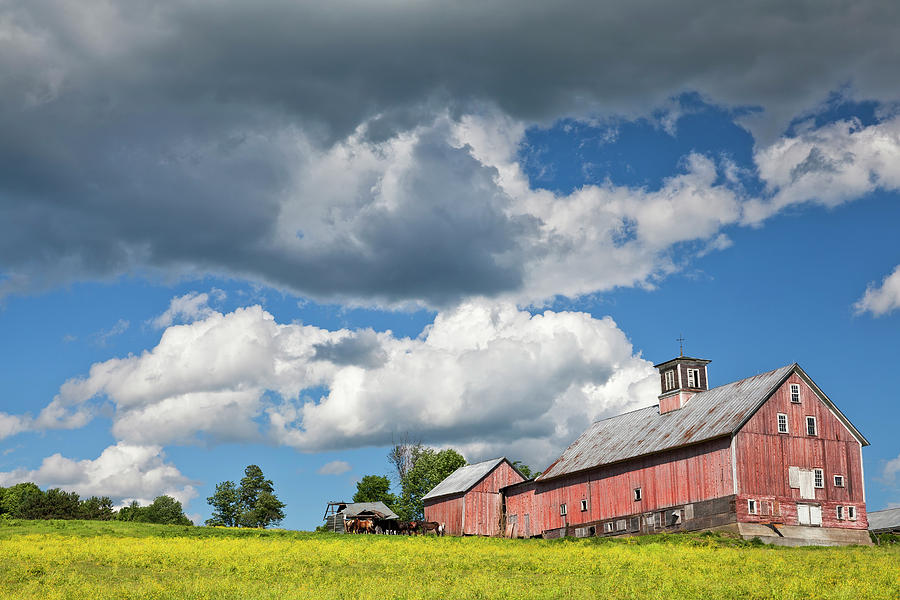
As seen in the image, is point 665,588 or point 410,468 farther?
point 410,468

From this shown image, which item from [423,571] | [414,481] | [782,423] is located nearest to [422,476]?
[414,481]

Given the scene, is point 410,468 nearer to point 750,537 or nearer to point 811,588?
point 750,537

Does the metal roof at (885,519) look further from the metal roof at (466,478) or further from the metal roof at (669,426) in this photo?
the metal roof at (466,478)

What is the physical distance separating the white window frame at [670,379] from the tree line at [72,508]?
211 ft

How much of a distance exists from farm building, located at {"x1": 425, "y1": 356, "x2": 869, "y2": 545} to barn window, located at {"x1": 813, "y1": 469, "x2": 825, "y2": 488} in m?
0.06

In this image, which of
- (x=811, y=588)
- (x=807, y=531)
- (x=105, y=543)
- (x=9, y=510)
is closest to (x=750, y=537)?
(x=807, y=531)

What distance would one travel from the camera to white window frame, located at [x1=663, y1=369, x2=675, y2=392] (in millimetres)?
66625

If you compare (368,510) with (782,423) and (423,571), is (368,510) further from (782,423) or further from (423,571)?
(423,571)

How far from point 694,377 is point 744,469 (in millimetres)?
13620

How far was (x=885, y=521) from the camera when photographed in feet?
294

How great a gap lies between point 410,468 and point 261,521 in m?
27.3

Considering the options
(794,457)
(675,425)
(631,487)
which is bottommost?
(631,487)

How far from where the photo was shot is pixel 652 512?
59.2 m

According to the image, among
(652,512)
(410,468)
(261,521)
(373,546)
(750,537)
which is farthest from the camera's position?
(261,521)
